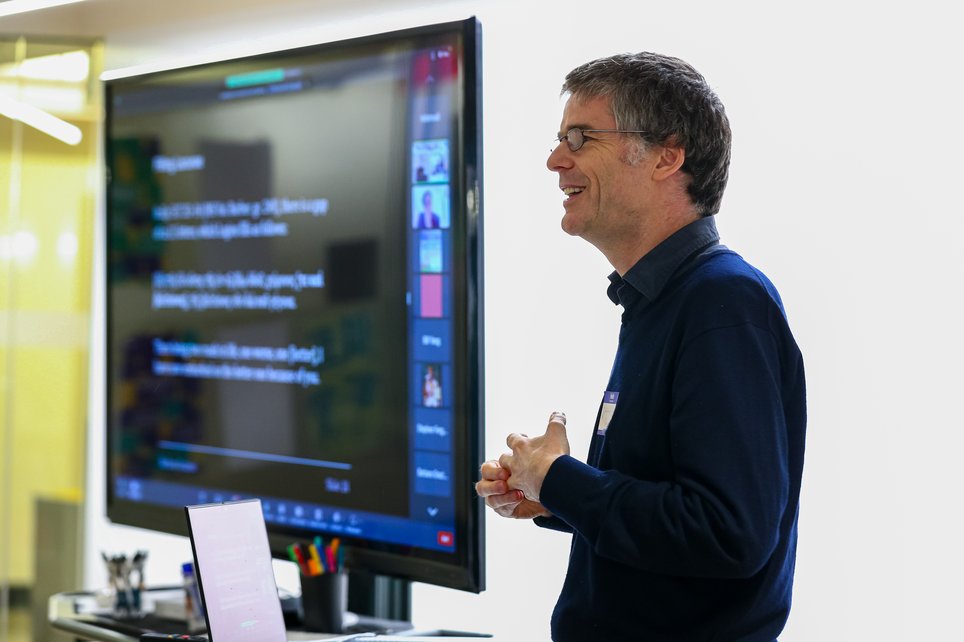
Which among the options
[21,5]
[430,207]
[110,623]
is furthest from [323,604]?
[21,5]

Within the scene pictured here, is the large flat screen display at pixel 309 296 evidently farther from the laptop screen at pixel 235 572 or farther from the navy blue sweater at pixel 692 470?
the navy blue sweater at pixel 692 470

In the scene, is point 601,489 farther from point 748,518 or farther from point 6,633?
point 6,633

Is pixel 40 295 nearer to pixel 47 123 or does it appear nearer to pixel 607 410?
pixel 47 123

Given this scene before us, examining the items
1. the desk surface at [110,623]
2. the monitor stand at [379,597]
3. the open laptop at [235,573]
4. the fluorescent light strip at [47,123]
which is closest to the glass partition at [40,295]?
the fluorescent light strip at [47,123]

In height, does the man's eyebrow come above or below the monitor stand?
above

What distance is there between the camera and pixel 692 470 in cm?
144

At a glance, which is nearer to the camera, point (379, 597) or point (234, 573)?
point (234, 573)

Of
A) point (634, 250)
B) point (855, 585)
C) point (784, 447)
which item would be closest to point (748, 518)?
point (784, 447)

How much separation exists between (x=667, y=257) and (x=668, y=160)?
0.49ft

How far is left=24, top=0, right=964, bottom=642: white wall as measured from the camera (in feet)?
6.88

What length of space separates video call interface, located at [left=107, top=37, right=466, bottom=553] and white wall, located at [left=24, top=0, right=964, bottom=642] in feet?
1.11

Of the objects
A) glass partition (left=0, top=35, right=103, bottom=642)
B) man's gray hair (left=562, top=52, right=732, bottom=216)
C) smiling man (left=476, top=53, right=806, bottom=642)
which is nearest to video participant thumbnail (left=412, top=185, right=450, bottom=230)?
smiling man (left=476, top=53, right=806, bottom=642)

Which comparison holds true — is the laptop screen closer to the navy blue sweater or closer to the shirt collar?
the navy blue sweater

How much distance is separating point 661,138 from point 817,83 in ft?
2.38
